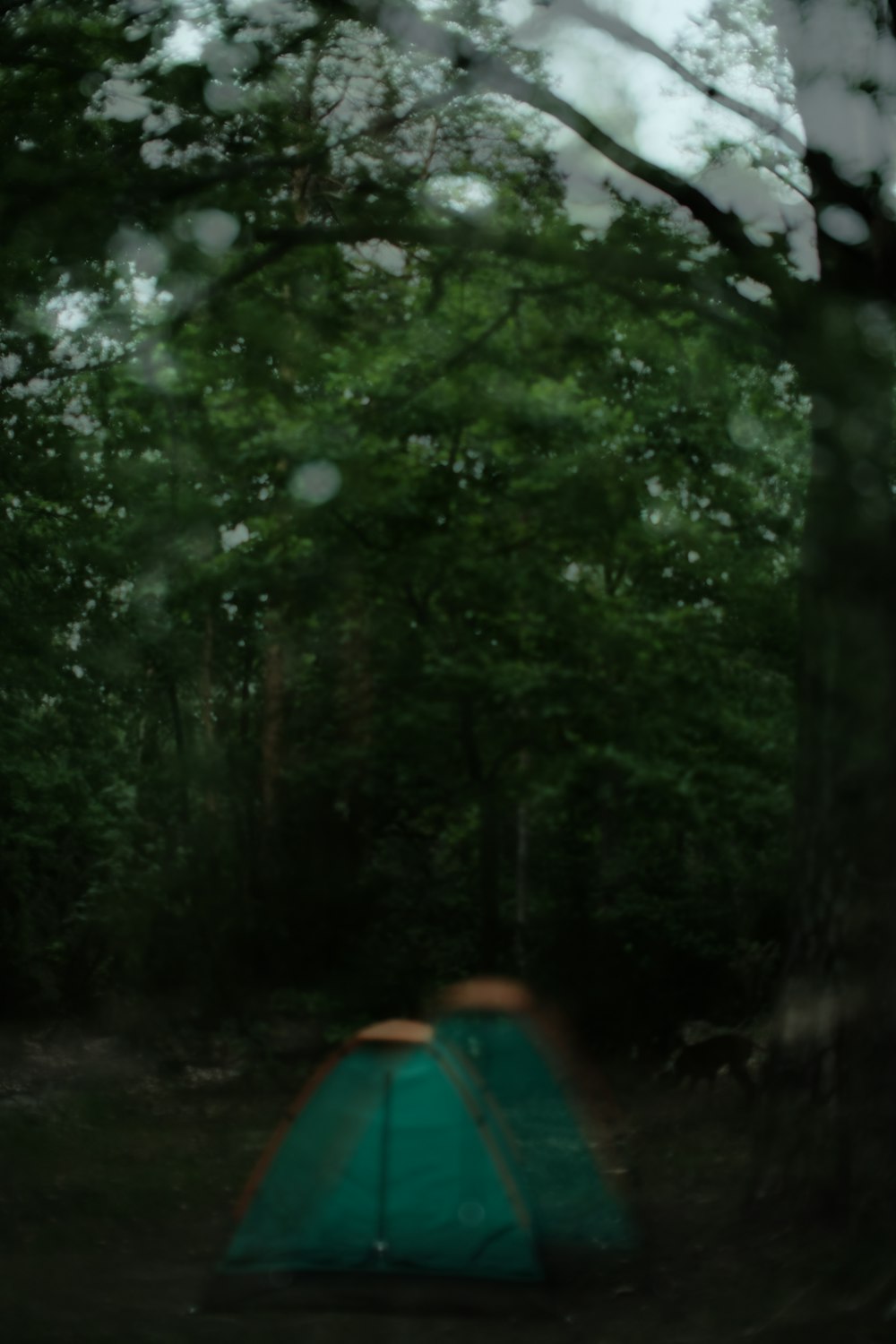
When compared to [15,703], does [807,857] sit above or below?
above

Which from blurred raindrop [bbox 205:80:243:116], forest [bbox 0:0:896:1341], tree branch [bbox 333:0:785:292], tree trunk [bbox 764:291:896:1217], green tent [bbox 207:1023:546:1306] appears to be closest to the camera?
green tent [bbox 207:1023:546:1306]

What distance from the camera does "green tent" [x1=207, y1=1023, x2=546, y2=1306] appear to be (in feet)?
23.0

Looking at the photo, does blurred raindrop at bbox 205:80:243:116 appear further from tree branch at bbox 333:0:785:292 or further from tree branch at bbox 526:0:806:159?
tree branch at bbox 526:0:806:159

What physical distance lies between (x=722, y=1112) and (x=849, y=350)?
23.3ft

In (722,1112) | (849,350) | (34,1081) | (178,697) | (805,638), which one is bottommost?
(34,1081)

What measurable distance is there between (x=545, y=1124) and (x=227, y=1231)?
7.33 ft

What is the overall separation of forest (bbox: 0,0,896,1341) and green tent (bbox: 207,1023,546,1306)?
0.99 metres

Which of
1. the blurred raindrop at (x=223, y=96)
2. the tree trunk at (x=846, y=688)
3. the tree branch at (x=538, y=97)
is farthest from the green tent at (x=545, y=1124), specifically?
the blurred raindrop at (x=223, y=96)

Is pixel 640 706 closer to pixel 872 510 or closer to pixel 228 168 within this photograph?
pixel 872 510

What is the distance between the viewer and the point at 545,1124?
9422mm

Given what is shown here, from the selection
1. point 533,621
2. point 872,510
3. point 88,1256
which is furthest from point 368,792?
point 872,510

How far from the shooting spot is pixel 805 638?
790 centimetres

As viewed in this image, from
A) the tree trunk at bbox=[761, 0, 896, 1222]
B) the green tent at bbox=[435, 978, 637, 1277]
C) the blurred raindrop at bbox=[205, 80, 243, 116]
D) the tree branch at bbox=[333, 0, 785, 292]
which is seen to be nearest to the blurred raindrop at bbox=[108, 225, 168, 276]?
the blurred raindrop at bbox=[205, 80, 243, 116]

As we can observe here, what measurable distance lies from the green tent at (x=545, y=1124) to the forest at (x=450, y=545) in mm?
662
